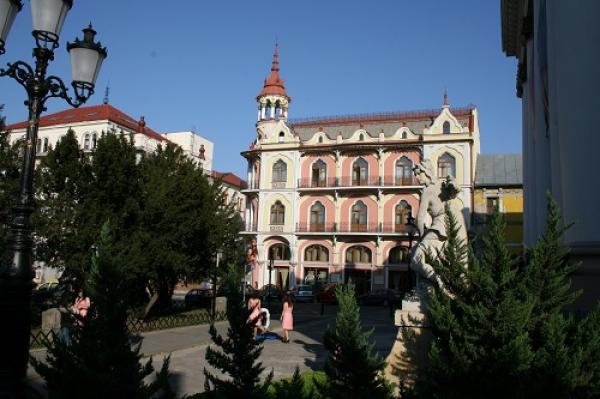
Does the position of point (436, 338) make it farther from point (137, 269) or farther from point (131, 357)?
point (137, 269)

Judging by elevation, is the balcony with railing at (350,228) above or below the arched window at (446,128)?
below

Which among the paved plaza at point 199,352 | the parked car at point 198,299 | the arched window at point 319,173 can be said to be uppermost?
the arched window at point 319,173

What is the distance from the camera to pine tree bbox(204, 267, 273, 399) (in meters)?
3.31

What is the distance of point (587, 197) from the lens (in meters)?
7.85

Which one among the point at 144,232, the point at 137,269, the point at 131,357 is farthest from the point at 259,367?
the point at 144,232

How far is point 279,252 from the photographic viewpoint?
151ft

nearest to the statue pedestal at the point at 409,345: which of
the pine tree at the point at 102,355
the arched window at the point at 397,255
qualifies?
the pine tree at the point at 102,355

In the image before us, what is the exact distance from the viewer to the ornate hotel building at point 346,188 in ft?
137

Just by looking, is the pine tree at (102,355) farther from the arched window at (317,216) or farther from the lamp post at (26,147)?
the arched window at (317,216)

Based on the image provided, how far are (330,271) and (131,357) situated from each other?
134ft

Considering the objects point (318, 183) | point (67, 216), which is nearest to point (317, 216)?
point (318, 183)

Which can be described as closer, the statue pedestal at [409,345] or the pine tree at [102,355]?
the pine tree at [102,355]

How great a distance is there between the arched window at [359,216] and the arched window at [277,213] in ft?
21.0

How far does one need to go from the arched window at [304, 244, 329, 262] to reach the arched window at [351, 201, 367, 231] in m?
3.38
